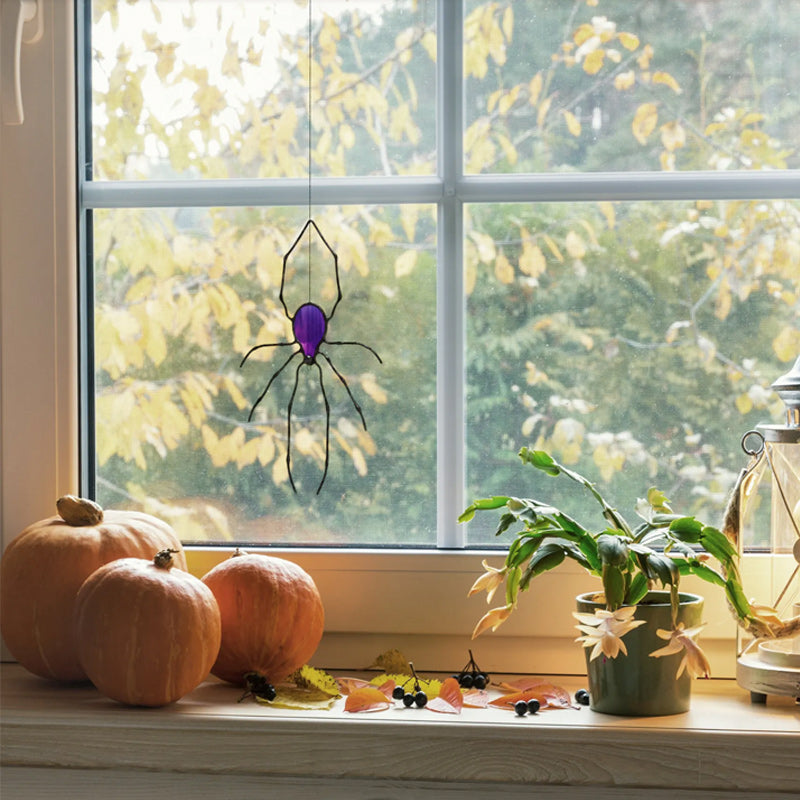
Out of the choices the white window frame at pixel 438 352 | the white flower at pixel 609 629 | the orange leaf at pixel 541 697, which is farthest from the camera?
the white window frame at pixel 438 352

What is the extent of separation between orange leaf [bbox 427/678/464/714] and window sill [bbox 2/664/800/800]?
0.5 inches

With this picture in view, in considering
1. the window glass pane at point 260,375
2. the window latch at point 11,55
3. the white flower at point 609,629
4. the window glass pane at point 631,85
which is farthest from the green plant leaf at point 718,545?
the window latch at point 11,55

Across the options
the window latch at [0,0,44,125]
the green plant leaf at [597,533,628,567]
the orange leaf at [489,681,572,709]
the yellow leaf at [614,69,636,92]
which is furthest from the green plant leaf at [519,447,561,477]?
the window latch at [0,0,44,125]

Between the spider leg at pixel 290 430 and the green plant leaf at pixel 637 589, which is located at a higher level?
the spider leg at pixel 290 430

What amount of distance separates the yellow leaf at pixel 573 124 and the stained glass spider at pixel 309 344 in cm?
31

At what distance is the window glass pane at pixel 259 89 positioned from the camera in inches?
44.1

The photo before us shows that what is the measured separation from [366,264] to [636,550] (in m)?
0.46

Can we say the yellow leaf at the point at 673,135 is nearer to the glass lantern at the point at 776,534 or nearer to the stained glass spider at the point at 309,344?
the glass lantern at the point at 776,534

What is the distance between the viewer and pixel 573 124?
110cm

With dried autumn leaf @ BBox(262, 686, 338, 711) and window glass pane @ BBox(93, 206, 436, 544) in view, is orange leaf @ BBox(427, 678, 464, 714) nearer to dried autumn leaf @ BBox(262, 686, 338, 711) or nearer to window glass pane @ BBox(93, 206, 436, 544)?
dried autumn leaf @ BBox(262, 686, 338, 711)

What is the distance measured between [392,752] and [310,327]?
480 mm

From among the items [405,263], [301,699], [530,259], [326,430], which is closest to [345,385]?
[326,430]

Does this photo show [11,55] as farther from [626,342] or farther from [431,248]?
[626,342]

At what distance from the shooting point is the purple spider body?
3.64 ft
